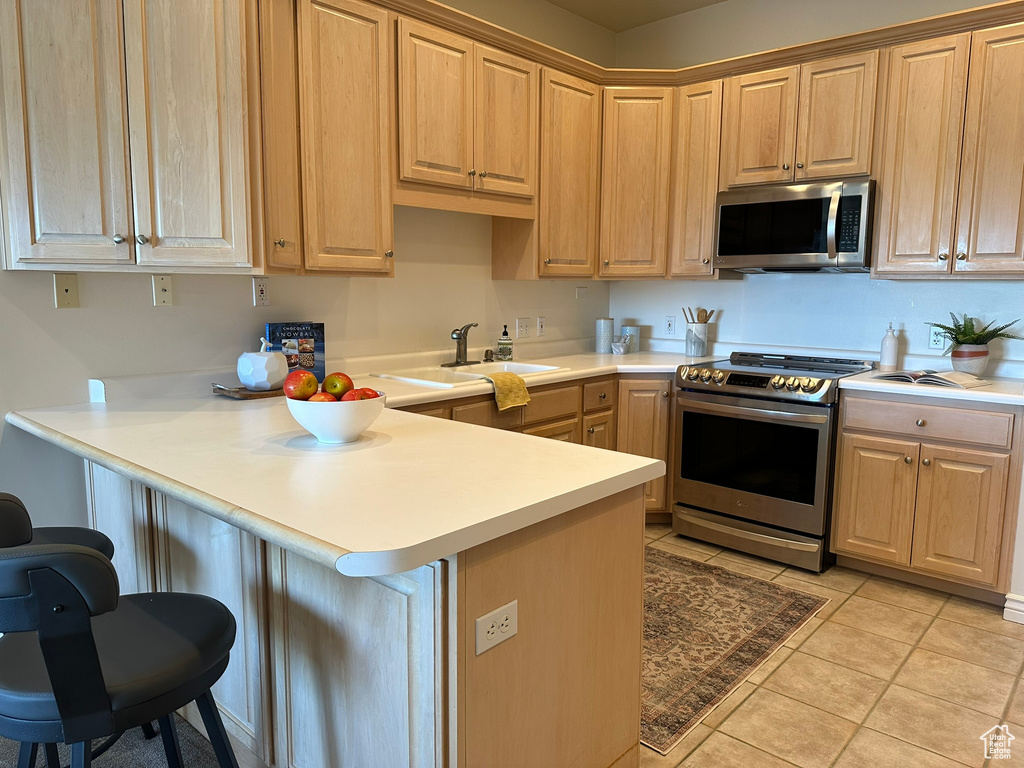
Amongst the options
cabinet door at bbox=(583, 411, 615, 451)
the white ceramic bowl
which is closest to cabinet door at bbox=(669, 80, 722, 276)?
cabinet door at bbox=(583, 411, 615, 451)

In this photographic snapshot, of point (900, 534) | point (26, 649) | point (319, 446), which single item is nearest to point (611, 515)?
point (319, 446)

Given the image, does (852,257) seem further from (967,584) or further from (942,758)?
(942,758)

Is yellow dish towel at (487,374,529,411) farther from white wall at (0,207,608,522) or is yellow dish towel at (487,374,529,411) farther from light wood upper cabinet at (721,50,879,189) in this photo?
light wood upper cabinet at (721,50,879,189)

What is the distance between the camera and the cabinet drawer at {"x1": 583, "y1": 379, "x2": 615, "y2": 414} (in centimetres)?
354

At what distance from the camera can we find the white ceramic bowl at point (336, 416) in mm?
1798

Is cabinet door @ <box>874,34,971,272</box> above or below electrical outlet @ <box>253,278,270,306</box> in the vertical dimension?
above

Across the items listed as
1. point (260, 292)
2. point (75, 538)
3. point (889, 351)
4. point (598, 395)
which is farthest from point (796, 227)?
point (75, 538)

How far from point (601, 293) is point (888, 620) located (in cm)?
249

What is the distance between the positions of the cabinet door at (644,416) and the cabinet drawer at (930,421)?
0.89 metres

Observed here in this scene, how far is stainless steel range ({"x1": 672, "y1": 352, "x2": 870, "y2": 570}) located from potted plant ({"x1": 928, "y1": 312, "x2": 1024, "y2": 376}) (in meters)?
0.40

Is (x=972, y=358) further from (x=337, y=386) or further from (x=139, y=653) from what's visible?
(x=139, y=653)

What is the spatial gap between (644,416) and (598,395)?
0.31 m

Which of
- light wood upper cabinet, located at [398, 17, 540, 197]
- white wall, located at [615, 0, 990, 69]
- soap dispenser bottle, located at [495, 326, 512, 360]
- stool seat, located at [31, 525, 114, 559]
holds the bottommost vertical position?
stool seat, located at [31, 525, 114, 559]

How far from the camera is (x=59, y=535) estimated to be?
72.0 inches
